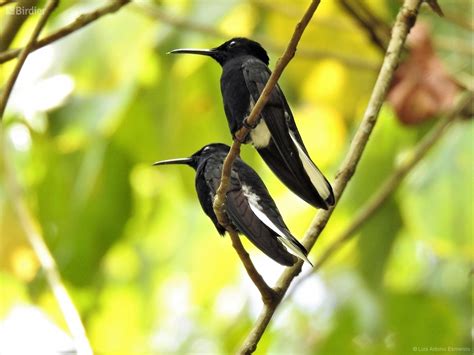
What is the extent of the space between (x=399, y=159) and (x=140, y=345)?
7.66 ft

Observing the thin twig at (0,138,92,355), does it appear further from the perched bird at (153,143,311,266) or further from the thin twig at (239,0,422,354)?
the perched bird at (153,143,311,266)

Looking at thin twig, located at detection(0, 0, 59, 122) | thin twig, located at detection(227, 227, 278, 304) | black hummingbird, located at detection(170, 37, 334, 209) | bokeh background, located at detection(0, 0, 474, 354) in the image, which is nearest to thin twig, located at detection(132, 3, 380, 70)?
bokeh background, located at detection(0, 0, 474, 354)

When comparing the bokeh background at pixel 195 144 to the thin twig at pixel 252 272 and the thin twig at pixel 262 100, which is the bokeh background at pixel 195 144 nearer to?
the thin twig at pixel 252 272

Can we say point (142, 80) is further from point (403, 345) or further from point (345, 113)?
point (403, 345)

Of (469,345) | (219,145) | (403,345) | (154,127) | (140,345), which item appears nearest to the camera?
(219,145)

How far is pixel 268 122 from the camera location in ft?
5.19

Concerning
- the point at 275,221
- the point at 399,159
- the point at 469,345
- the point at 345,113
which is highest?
the point at 275,221

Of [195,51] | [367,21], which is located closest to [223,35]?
[367,21]

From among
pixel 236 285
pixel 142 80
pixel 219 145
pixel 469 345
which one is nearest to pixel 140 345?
pixel 236 285

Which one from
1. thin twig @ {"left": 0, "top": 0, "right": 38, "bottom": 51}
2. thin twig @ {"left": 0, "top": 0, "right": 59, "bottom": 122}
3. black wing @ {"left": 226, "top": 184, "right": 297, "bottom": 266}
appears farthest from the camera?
thin twig @ {"left": 0, "top": 0, "right": 38, "bottom": 51}

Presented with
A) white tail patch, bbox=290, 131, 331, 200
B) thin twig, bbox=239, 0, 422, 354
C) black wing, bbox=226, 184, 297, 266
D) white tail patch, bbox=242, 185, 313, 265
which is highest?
white tail patch, bbox=290, 131, 331, 200

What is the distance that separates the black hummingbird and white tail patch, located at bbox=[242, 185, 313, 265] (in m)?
0.09

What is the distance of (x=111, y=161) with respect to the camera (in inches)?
157

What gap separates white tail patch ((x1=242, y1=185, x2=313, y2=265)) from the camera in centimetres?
156
